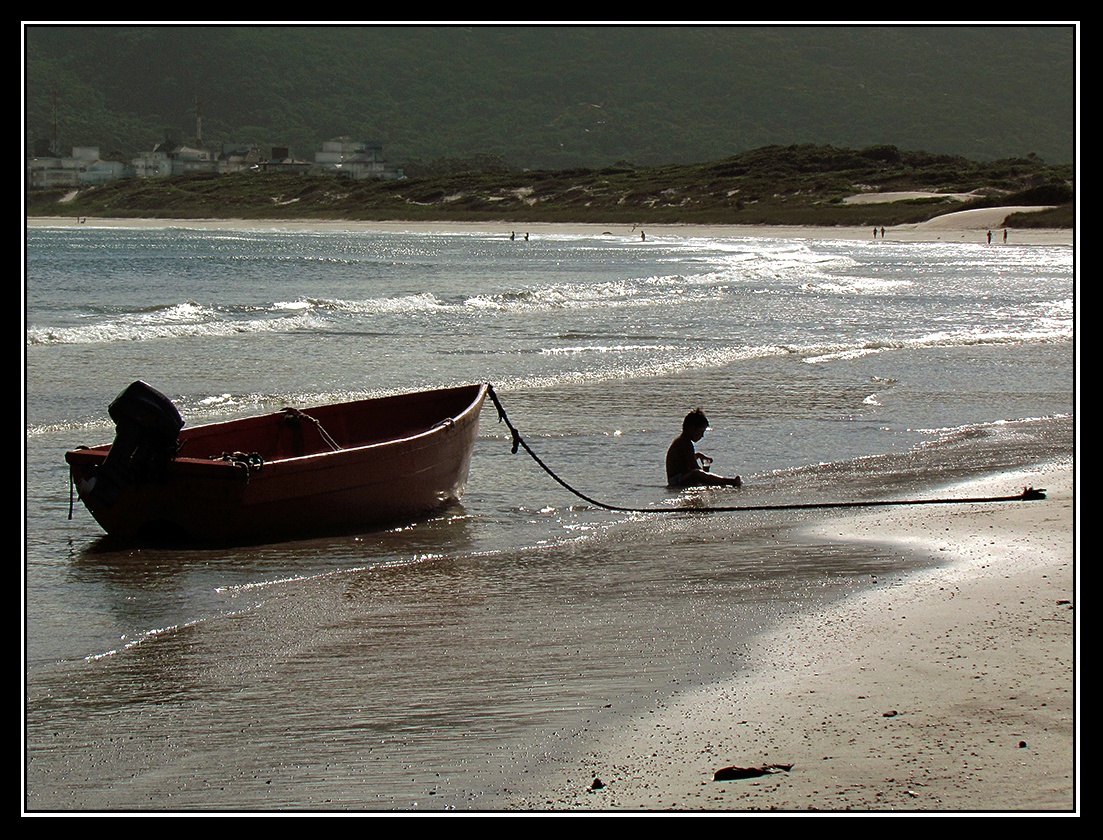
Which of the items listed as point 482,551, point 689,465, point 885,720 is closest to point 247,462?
point 482,551

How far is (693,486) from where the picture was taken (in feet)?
33.4

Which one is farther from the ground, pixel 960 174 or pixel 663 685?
pixel 960 174

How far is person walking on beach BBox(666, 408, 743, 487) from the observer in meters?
10.2

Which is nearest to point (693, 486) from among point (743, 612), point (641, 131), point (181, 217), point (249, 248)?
point (743, 612)

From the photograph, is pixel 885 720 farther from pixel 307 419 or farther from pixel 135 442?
pixel 307 419

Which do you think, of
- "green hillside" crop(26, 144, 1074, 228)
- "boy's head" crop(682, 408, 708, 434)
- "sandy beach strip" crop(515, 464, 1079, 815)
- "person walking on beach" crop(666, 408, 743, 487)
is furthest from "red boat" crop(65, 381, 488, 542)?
"green hillside" crop(26, 144, 1074, 228)

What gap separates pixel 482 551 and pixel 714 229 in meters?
68.8

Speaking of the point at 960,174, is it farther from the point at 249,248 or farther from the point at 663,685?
the point at 663,685

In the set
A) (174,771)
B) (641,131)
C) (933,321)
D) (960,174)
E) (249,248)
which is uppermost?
(641,131)

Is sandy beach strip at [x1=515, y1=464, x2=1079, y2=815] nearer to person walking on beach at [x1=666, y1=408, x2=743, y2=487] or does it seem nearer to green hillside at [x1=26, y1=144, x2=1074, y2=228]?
person walking on beach at [x1=666, y1=408, x2=743, y2=487]

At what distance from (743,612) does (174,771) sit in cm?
299

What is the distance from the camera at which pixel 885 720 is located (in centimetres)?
479

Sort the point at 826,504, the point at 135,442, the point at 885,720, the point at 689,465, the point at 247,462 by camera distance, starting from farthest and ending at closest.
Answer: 1. the point at 689,465
2. the point at 826,504
3. the point at 247,462
4. the point at 135,442
5. the point at 885,720

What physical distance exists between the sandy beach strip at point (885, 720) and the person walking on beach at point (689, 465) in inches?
133
